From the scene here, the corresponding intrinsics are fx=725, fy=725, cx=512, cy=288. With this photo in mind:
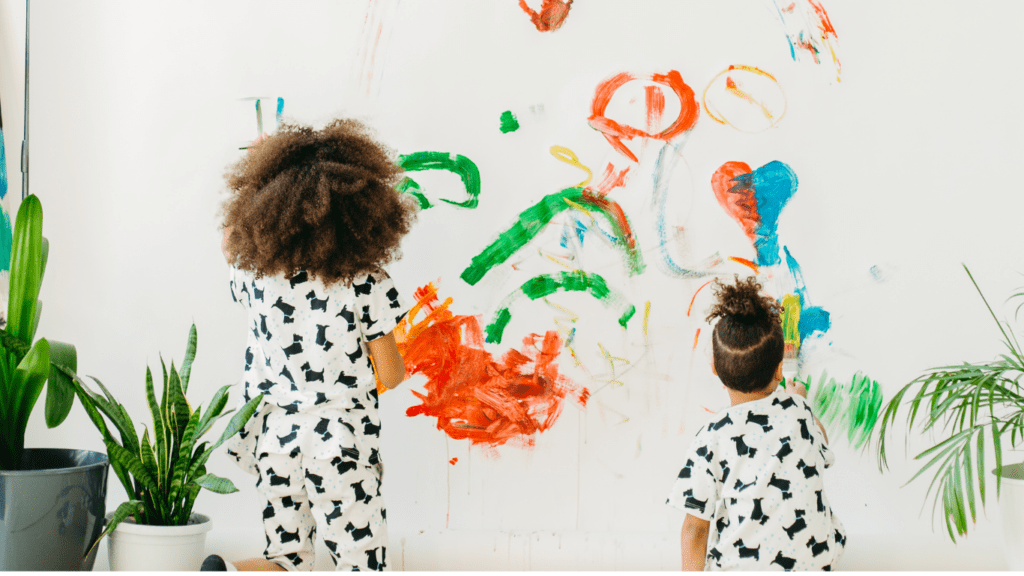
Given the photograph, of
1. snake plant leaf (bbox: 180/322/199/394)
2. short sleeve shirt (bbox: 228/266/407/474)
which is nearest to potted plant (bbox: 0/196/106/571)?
snake plant leaf (bbox: 180/322/199/394)

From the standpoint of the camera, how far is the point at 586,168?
2084mm

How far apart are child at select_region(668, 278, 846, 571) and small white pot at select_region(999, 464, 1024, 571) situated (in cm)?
51

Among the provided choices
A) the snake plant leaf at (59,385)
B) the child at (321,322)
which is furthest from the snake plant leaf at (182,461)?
the snake plant leaf at (59,385)

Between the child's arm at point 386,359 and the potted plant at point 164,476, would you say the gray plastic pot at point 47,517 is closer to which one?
the potted plant at point 164,476

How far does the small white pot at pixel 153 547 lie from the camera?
1704mm

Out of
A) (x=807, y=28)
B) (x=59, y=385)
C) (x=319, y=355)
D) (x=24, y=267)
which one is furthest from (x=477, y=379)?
(x=807, y=28)

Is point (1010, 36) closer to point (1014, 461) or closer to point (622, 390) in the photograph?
point (1014, 461)

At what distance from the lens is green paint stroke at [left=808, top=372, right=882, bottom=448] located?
2107mm

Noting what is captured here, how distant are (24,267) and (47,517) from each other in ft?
1.93

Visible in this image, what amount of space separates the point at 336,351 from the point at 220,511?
2.69 ft

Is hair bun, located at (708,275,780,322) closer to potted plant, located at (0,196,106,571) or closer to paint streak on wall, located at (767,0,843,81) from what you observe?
paint streak on wall, located at (767,0,843,81)

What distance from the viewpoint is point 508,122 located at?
208 cm

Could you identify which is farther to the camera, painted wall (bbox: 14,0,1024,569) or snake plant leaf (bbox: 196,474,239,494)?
painted wall (bbox: 14,0,1024,569)

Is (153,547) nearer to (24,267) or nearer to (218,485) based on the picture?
(218,485)
